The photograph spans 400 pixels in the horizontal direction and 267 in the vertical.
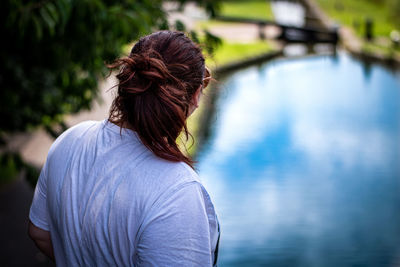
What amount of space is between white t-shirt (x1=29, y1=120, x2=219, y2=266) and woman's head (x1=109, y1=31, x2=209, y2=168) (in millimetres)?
40

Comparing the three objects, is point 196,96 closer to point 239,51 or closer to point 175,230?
point 175,230

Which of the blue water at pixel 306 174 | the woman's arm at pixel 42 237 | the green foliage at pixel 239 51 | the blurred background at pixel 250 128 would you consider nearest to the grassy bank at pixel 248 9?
the green foliage at pixel 239 51

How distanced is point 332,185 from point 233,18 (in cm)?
1622

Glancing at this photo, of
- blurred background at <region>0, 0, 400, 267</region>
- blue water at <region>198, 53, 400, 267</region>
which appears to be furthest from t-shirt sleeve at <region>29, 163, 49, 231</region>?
blue water at <region>198, 53, 400, 267</region>

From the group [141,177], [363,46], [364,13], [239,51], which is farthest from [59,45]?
[364,13]

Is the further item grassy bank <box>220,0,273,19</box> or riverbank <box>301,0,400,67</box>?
grassy bank <box>220,0,273,19</box>

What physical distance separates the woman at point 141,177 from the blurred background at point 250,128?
30 centimetres

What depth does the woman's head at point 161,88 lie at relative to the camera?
1.22 m

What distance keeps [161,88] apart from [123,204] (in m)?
0.29

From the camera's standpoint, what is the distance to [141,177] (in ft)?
3.85

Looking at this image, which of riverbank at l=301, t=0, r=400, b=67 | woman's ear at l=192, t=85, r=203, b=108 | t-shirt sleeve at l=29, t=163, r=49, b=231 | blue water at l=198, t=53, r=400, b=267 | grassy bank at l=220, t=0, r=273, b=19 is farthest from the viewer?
grassy bank at l=220, t=0, r=273, b=19

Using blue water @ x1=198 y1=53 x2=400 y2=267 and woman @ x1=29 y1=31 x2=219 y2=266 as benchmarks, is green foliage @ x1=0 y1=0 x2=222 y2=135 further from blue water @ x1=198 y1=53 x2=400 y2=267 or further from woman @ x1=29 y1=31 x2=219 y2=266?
blue water @ x1=198 y1=53 x2=400 y2=267

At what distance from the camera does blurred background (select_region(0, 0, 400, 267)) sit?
9.82 ft

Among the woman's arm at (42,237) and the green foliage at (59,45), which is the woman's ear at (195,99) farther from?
the green foliage at (59,45)
